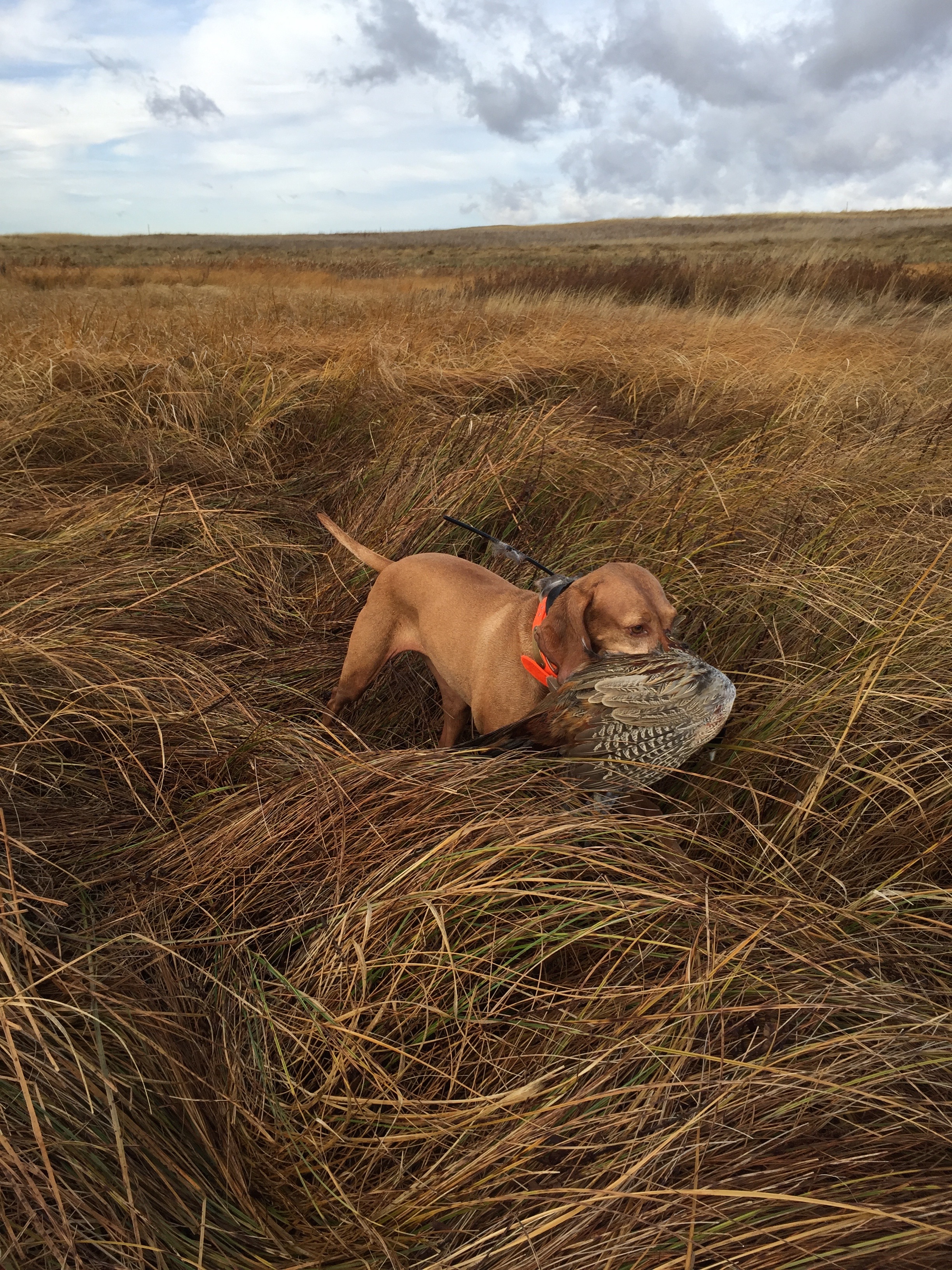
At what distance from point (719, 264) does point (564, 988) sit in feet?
51.1

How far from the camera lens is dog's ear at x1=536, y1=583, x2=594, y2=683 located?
89.7 inches

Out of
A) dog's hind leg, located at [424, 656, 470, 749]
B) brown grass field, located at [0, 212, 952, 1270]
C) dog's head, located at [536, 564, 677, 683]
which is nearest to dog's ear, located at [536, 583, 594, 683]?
dog's head, located at [536, 564, 677, 683]

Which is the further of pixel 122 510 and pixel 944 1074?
pixel 122 510

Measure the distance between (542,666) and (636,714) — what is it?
0.49 m

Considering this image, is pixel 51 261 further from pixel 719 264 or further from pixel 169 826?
pixel 169 826

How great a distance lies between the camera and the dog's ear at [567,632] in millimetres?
2279

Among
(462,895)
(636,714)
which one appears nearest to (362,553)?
(636,714)

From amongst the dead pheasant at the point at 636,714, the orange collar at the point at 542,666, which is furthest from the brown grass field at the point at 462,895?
the orange collar at the point at 542,666

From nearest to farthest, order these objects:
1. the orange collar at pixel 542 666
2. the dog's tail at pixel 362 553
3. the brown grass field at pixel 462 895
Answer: the brown grass field at pixel 462 895 < the orange collar at pixel 542 666 < the dog's tail at pixel 362 553

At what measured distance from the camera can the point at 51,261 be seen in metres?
27.1

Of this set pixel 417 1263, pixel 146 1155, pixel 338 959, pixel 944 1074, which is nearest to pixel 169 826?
pixel 338 959

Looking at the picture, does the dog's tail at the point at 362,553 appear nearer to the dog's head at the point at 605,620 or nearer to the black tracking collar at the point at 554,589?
the black tracking collar at the point at 554,589

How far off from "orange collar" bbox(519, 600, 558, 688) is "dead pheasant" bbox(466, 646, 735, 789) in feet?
0.55

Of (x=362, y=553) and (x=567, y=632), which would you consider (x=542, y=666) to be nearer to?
(x=567, y=632)
